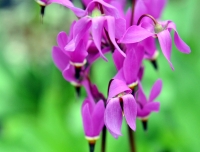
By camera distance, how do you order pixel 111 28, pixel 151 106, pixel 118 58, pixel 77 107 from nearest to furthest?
1. pixel 111 28
2. pixel 118 58
3. pixel 151 106
4. pixel 77 107

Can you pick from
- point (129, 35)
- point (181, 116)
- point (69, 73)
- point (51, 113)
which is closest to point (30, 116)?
point (51, 113)

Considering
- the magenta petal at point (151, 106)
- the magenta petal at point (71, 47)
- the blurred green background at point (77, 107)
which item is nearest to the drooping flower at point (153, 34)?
the magenta petal at point (71, 47)

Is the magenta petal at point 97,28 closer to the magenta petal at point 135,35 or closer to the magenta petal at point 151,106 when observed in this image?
the magenta petal at point 135,35

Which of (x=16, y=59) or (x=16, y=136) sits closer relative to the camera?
(x=16, y=136)

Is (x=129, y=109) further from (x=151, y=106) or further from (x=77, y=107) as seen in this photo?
(x=77, y=107)

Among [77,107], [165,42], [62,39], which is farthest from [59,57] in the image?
[77,107]

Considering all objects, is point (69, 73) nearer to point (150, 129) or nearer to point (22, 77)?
point (150, 129)

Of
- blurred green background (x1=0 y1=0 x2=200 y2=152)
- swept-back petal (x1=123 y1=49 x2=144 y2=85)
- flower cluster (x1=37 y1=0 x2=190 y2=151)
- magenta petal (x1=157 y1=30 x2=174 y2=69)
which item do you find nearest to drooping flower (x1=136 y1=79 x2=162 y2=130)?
flower cluster (x1=37 y1=0 x2=190 y2=151)
